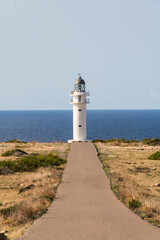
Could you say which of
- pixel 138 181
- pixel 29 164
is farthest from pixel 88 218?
pixel 29 164

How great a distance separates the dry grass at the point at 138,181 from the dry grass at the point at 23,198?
9.61ft

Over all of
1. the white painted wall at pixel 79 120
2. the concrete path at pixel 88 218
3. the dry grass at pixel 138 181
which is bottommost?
the dry grass at pixel 138 181

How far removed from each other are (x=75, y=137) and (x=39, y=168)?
639 inches

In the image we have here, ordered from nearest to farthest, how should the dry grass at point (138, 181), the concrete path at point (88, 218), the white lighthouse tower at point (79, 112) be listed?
the concrete path at point (88, 218) < the dry grass at point (138, 181) < the white lighthouse tower at point (79, 112)

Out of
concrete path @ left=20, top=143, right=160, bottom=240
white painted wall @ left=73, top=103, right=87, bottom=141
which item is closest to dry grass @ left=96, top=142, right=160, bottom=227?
concrete path @ left=20, top=143, right=160, bottom=240

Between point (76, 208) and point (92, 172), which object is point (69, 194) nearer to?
point (76, 208)

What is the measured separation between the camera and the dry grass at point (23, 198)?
1038 centimetres

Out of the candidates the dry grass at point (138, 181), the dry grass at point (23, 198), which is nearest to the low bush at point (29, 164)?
the dry grass at point (23, 198)

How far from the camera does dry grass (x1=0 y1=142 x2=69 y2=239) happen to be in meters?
10.4

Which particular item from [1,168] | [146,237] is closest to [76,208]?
[146,237]

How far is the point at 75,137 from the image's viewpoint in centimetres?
3962

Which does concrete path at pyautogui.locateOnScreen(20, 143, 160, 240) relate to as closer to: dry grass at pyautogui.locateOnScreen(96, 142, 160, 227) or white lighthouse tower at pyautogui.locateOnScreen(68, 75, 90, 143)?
dry grass at pyautogui.locateOnScreen(96, 142, 160, 227)

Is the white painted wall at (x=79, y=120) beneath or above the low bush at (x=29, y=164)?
above

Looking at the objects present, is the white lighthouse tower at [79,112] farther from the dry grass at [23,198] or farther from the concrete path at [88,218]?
the concrete path at [88,218]
